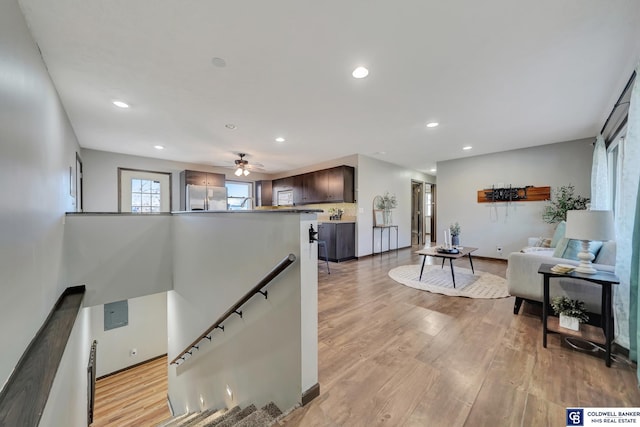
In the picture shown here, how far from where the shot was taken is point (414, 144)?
4.88m

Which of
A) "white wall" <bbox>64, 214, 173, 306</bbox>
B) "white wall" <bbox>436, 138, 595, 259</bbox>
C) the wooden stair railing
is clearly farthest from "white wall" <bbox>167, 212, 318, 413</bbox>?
"white wall" <bbox>436, 138, 595, 259</bbox>

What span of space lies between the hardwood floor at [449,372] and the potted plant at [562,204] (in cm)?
Answer: 300

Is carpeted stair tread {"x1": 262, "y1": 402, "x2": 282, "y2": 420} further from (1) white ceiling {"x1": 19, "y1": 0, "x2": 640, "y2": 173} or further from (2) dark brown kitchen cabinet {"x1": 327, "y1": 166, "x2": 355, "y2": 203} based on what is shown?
(2) dark brown kitchen cabinet {"x1": 327, "y1": 166, "x2": 355, "y2": 203}

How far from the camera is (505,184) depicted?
5414 millimetres

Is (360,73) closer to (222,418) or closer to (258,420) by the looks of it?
(258,420)

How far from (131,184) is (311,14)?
5991 millimetres

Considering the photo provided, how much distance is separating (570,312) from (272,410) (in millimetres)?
2669

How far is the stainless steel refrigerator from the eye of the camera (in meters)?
6.10

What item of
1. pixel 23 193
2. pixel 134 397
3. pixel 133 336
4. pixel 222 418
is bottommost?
pixel 134 397

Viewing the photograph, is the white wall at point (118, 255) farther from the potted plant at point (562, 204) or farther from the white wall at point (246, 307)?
the potted plant at point (562, 204)

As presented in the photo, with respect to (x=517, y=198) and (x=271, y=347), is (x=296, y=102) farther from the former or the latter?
(x=517, y=198)

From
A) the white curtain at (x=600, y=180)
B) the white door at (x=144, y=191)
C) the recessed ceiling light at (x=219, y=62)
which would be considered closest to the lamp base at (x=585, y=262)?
the white curtain at (x=600, y=180)

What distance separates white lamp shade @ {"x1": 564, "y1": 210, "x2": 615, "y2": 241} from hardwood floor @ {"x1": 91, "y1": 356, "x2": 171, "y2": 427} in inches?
222

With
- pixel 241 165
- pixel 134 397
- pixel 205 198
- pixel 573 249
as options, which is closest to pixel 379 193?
pixel 241 165
